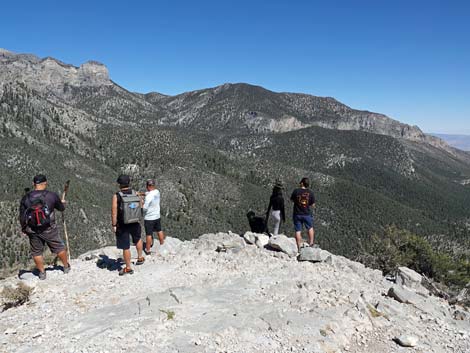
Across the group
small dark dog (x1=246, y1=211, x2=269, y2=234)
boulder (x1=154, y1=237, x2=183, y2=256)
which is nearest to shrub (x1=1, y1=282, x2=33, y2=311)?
boulder (x1=154, y1=237, x2=183, y2=256)

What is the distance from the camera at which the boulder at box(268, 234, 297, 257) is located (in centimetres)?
1131

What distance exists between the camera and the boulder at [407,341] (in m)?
6.88

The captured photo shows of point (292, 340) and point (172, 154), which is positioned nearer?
point (292, 340)

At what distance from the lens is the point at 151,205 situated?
10742mm

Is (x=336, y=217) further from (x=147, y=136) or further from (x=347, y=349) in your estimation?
(x=347, y=349)

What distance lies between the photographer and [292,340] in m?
6.64

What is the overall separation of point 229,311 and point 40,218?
5155 mm

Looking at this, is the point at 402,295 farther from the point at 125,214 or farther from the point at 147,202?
the point at 147,202

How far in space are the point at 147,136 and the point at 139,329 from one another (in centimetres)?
17644

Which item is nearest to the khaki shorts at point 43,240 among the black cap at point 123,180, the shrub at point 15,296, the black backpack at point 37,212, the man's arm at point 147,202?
the black backpack at point 37,212

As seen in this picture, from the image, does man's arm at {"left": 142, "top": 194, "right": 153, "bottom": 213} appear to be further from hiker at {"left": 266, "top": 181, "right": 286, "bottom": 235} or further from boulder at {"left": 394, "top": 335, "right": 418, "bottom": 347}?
boulder at {"left": 394, "top": 335, "right": 418, "bottom": 347}

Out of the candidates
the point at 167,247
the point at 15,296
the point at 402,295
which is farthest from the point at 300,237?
the point at 15,296

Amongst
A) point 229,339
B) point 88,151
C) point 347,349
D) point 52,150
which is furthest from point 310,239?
point 88,151

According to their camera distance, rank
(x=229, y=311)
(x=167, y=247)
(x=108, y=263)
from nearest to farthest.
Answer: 1. (x=229, y=311)
2. (x=108, y=263)
3. (x=167, y=247)
